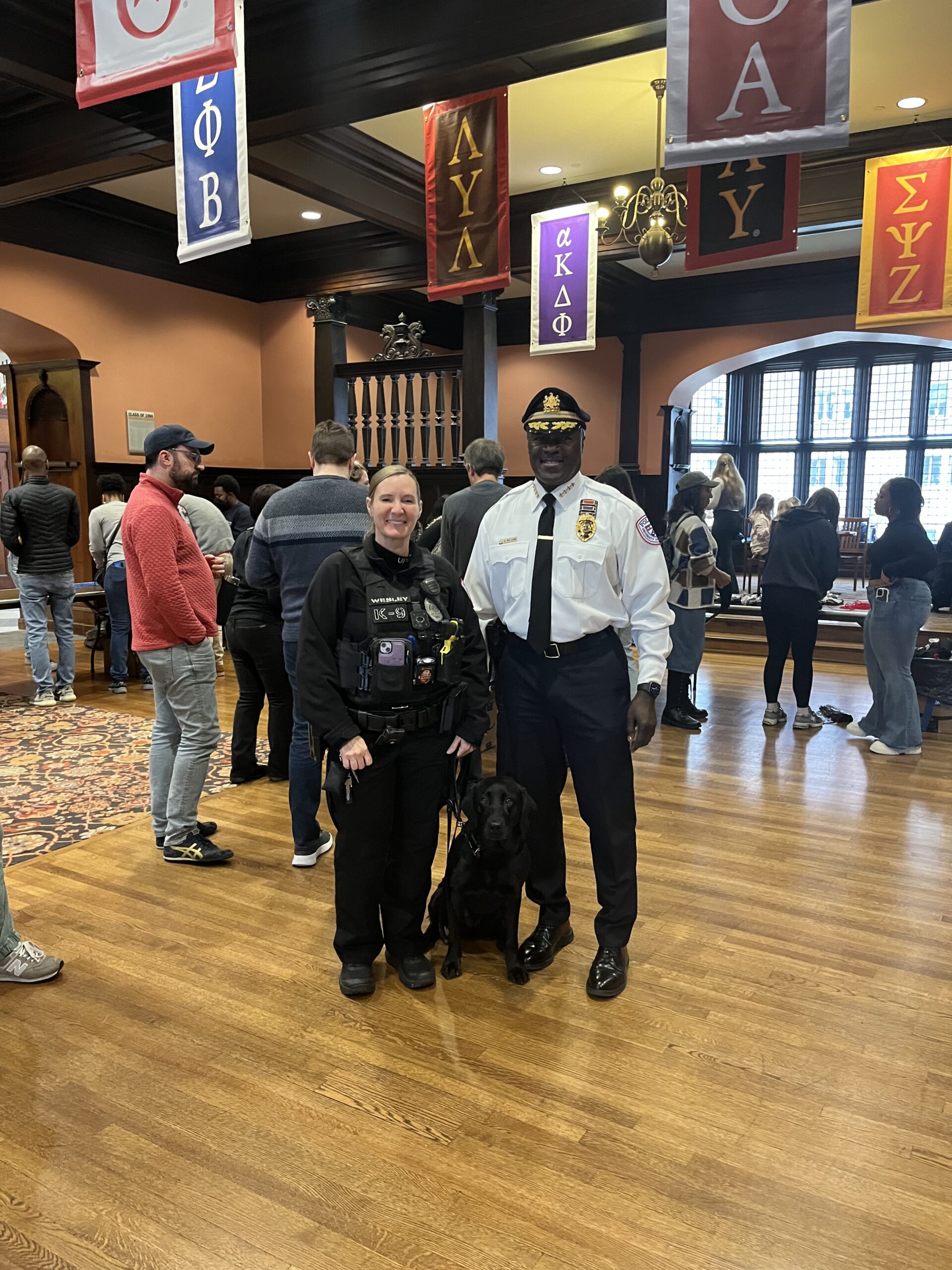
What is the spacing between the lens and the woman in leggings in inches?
222

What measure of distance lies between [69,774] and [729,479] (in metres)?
7.20

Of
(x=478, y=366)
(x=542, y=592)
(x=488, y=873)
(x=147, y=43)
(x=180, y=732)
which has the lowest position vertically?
(x=488, y=873)

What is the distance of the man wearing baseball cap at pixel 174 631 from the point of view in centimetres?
335

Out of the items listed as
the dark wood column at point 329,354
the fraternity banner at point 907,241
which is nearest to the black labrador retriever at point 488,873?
the fraternity banner at point 907,241

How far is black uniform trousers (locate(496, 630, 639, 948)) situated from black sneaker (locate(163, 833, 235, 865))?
1486 mm

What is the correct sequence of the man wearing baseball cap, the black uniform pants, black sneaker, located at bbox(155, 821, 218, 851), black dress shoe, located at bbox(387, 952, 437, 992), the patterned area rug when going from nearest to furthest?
1. the black uniform pants
2. black dress shoe, located at bbox(387, 952, 437, 992)
3. the man wearing baseball cap
4. black sneaker, located at bbox(155, 821, 218, 851)
5. the patterned area rug

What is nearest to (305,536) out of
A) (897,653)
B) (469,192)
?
(469,192)

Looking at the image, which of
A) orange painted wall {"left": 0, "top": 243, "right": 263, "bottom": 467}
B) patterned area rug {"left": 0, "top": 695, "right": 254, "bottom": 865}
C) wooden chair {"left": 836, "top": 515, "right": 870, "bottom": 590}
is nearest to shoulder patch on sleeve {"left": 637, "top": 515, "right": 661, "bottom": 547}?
patterned area rug {"left": 0, "top": 695, "right": 254, "bottom": 865}

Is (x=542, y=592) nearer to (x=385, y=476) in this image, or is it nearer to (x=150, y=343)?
(x=385, y=476)

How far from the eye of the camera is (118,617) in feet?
22.7

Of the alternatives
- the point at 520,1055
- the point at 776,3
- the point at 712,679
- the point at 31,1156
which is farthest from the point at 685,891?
the point at 712,679

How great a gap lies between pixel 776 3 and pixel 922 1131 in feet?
11.4

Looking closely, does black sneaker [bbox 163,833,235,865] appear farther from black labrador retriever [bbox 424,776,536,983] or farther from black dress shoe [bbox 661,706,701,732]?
black dress shoe [bbox 661,706,701,732]

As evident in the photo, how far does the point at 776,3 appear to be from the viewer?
3.10 m
